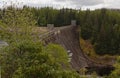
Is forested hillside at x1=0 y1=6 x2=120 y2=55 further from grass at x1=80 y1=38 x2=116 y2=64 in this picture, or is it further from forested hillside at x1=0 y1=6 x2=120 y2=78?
grass at x1=80 y1=38 x2=116 y2=64

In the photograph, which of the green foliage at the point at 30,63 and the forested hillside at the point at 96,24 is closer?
the green foliage at the point at 30,63

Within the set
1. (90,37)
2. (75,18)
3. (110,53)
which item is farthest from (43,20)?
(110,53)

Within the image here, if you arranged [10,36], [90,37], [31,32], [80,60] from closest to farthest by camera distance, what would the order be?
[10,36] < [31,32] < [80,60] < [90,37]

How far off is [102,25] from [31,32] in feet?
93.1

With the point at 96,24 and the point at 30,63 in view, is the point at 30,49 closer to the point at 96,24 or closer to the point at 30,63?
the point at 30,63

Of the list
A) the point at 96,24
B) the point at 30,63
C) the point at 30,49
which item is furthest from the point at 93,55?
the point at 30,63

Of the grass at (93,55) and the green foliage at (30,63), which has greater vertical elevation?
the green foliage at (30,63)

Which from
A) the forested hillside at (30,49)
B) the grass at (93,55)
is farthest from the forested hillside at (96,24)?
the grass at (93,55)

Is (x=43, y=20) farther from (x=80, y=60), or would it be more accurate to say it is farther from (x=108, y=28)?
(x=80, y=60)

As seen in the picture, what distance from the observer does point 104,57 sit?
4106cm

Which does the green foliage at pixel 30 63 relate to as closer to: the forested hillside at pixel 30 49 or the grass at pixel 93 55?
the forested hillside at pixel 30 49

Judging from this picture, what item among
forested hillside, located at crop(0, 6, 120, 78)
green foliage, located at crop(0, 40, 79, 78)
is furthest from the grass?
green foliage, located at crop(0, 40, 79, 78)

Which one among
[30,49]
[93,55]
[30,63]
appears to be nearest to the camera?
[30,63]

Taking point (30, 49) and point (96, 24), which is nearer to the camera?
point (30, 49)
